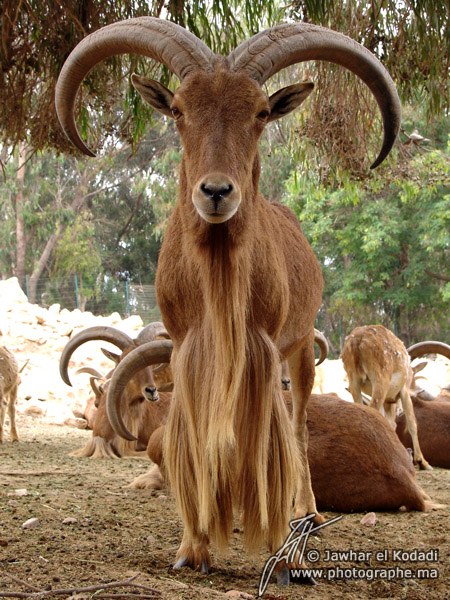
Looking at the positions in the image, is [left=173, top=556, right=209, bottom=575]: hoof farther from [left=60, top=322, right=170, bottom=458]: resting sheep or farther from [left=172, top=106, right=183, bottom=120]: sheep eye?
[left=60, top=322, right=170, bottom=458]: resting sheep

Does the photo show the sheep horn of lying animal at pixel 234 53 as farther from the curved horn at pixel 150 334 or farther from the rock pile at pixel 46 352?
the rock pile at pixel 46 352

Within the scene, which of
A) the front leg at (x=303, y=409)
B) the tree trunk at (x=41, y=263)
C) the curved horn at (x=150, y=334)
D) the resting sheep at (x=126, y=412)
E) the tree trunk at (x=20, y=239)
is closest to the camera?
the front leg at (x=303, y=409)

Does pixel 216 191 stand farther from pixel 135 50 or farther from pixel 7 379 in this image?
pixel 7 379

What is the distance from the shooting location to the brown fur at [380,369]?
8516mm

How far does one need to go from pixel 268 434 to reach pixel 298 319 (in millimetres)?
1247

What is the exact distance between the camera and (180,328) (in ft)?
11.9

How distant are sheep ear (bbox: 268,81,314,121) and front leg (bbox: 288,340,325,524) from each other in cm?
180

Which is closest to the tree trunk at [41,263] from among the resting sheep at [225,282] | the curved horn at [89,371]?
the curved horn at [89,371]

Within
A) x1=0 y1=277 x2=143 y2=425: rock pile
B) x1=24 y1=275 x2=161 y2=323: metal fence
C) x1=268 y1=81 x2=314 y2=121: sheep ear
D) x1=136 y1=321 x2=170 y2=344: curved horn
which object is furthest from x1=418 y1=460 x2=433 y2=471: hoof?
Answer: x1=24 y1=275 x2=161 y2=323: metal fence

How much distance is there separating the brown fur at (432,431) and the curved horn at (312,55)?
5.68m

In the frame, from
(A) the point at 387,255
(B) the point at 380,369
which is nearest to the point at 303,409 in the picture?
(B) the point at 380,369

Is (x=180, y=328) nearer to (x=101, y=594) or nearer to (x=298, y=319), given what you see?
(x=298, y=319)

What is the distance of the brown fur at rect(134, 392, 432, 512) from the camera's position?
496 cm

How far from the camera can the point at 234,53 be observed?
135 inches
